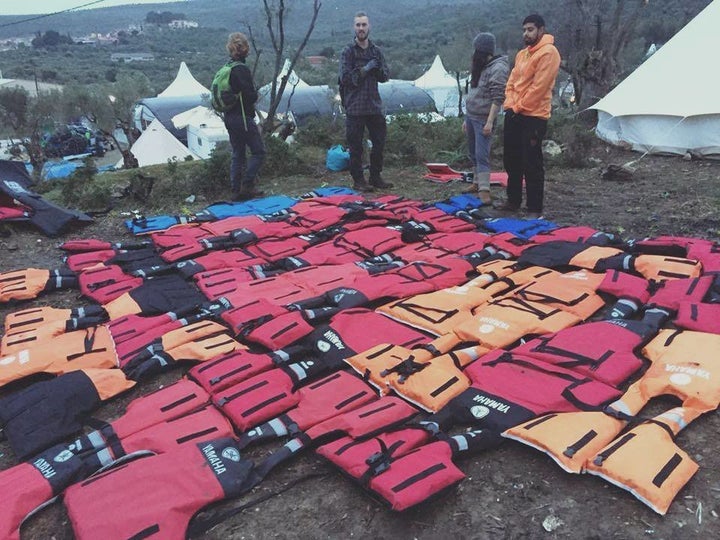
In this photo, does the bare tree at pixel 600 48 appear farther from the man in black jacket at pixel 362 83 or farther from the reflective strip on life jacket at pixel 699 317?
the reflective strip on life jacket at pixel 699 317

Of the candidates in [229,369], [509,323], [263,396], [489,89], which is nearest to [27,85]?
[489,89]

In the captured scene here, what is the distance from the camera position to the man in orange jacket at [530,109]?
17.6ft

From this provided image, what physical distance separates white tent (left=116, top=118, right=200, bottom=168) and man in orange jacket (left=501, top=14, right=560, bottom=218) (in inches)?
675

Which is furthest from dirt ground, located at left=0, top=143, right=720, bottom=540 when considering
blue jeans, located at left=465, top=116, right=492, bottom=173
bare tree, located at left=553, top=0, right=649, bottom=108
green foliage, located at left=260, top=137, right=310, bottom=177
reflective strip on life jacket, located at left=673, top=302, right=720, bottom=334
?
bare tree, located at left=553, top=0, right=649, bottom=108

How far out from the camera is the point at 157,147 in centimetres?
2189

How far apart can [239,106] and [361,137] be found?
1.52 meters

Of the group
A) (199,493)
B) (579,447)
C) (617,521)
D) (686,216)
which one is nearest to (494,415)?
(579,447)

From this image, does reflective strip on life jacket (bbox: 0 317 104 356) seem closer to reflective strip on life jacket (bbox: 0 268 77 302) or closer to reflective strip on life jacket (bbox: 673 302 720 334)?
reflective strip on life jacket (bbox: 0 268 77 302)

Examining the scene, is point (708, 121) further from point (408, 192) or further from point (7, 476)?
point (7, 476)

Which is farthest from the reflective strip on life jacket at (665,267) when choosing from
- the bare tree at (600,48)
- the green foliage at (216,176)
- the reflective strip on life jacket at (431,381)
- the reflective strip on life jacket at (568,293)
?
the bare tree at (600,48)

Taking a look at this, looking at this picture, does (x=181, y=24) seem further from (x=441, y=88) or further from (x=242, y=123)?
(x=242, y=123)

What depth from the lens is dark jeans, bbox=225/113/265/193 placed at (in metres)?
6.61

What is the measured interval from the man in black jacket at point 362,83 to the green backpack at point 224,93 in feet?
4.23

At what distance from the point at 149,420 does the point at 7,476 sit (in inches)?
23.6
